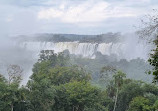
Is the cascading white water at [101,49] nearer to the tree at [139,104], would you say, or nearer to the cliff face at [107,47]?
the cliff face at [107,47]

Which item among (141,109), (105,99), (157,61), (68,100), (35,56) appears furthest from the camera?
(35,56)

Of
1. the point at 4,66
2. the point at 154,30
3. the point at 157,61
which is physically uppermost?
the point at 154,30

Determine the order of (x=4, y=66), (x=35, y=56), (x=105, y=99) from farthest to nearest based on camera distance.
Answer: (x=35, y=56) < (x=4, y=66) < (x=105, y=99)

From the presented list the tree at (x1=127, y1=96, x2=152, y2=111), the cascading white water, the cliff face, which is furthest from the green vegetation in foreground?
the cascading white water

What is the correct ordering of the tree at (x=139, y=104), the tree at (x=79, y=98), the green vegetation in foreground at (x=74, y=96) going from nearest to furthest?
the tree at (x=139, y=104)
the green vegetation in foreground at (x=74, y=96)
the tree at (x=79, y=98)

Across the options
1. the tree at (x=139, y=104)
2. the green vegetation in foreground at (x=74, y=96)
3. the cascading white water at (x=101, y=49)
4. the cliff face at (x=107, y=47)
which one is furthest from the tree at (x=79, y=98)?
the cascading white water at (x=101, y=49)

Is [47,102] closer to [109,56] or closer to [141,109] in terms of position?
[141,109]

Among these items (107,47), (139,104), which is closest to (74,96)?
(139,104)

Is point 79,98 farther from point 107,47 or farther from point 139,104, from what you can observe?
point 107,47

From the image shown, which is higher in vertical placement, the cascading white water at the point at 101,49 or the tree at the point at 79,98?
the cascading white water at the point at 101,49

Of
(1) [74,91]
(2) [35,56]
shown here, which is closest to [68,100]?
(1) [74,91]

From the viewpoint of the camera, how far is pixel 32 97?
79.9 ft

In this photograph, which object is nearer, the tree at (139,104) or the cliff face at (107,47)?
A: the tree at (139,104)

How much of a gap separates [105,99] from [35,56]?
196ft
